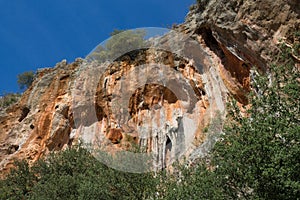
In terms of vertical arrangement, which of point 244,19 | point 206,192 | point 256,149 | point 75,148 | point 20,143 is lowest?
point 206,192

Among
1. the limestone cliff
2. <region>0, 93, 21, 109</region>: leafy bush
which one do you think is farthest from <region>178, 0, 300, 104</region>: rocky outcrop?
<region>0, 93, 21, 109</region>: leafy bush

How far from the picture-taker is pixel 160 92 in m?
31.5

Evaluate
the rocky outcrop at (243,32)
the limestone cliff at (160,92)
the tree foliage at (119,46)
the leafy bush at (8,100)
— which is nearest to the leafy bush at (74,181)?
the limestone cliff at (160,92)

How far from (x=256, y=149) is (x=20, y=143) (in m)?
26.9

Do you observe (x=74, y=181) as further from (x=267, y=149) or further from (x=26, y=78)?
(x=26, y=78)

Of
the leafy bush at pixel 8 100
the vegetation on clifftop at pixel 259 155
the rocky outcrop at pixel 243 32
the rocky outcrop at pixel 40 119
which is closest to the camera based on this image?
the vegetation on clifftop at pixel 259 155

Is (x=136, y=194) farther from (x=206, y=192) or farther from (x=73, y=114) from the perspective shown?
(x=73, y=114)

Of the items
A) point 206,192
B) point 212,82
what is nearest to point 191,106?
point 212,82

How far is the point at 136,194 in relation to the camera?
19688mm

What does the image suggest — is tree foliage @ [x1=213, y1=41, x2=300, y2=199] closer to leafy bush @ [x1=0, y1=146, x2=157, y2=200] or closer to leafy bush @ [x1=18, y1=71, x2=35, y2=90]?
leafy bush @ [x1=0, y1=146, x2=157, y2=200]

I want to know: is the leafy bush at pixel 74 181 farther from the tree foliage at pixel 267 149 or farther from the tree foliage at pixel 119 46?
the tree foliage at pixel 119 46

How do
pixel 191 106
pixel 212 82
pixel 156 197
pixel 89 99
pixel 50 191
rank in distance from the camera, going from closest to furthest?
pixel 156 197, pixel 50 191, pixel 212 82, pixel 191 106, pixel 89 99

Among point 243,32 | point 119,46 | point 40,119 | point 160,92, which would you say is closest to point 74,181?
point 160,92

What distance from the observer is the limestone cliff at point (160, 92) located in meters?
22.0
